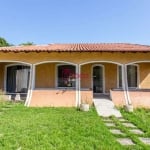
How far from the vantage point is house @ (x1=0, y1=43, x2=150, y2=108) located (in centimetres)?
1324

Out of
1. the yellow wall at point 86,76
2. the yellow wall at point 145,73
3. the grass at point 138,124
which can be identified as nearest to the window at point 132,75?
the yellow wall at point 145,73

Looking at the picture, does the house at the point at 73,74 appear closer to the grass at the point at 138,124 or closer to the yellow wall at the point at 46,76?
the yellow wall at the point at 46,76

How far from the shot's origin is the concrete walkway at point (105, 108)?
1078 cm

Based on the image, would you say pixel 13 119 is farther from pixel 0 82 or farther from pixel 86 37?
pixel 86 37

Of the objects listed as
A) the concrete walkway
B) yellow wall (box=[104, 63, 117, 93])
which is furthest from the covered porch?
the concrete walkway

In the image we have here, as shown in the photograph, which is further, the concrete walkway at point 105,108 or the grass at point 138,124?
the concrete walkway at point 105,108

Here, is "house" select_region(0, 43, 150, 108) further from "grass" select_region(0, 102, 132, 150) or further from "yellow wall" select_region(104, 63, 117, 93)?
"grass" select_region(0, 102, 132, 150)

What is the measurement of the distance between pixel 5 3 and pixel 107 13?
7.61 metres

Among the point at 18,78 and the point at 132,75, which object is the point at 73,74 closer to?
the point at 132,75

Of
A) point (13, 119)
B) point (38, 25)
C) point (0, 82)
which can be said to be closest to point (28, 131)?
point (13, 119)

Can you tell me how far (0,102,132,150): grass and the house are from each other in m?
4.03

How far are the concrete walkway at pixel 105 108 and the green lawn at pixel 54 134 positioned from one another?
1882 mm

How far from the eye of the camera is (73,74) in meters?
16.2

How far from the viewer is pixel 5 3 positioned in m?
16.3
